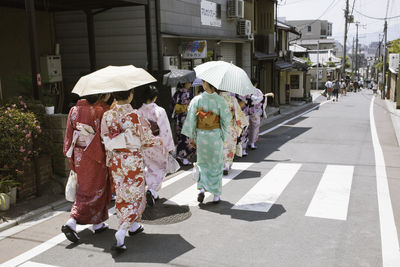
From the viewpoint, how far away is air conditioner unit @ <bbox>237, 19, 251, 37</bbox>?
1881 cm

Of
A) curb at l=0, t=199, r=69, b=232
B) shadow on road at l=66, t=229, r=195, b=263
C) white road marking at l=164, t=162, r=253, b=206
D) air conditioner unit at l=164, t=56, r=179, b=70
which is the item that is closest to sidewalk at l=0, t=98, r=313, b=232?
curb at l=0, t=199, r=69, b=232

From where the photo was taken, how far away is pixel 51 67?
12.2m

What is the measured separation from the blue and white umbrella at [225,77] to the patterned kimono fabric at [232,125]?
993mm

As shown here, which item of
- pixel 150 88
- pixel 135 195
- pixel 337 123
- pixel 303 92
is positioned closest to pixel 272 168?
pixel 150 88

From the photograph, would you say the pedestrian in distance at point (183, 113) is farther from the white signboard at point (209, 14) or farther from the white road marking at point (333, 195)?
the white signboard at point (209, 14)

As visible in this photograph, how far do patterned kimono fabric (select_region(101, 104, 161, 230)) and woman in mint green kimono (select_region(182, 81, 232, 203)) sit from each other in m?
1.55

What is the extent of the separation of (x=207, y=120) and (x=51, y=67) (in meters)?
7.78

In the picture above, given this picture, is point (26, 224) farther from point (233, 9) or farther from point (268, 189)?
point (233, 9)

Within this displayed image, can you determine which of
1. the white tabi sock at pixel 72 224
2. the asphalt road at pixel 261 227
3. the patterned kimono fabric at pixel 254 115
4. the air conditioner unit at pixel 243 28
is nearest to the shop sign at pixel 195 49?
the patterned kimono fabric at pixel 254 115

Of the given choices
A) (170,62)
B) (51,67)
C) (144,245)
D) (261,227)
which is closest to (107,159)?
(144,245)

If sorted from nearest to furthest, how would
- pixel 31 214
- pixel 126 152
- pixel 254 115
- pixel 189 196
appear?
pixel 126 152 → pixel 31 214 → pixel 189 196 → pixel 254 115

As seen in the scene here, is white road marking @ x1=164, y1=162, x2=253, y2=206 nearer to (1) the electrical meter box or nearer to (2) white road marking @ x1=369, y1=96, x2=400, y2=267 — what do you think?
(2) white road marking @ x1=369, y1=96, x2=400, y2=267

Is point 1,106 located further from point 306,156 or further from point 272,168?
point 306,156

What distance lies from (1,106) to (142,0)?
16.1ft
